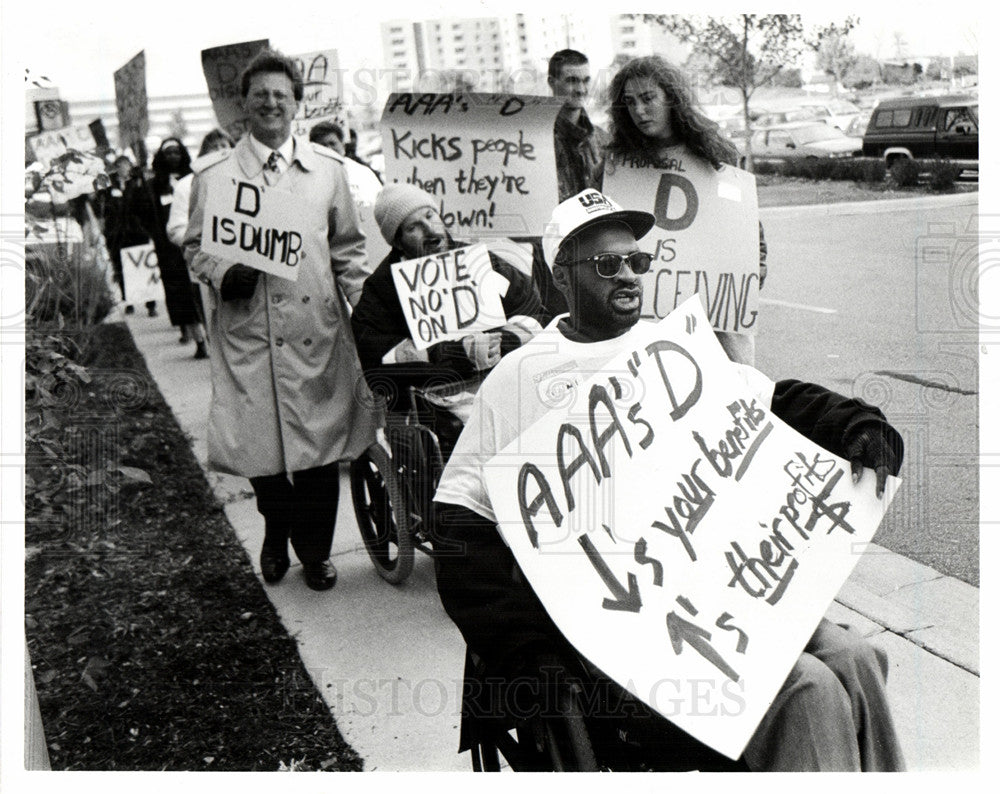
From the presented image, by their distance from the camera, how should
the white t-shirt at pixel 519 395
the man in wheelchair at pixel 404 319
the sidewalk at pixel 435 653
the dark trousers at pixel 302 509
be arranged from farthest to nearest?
the dark trousers at pixel 302 509 → the man in wheelchair at pixel 404 319 → the sidewalk at pixel 435 653 → the white t-shirt at pixel 519 395

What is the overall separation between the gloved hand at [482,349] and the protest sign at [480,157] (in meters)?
0.50

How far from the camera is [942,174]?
377cm

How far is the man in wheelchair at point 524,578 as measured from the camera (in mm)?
2229

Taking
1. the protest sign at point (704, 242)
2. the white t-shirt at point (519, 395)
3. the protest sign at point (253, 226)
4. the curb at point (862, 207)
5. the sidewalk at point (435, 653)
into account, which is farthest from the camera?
the protest sign at point (253, 226)

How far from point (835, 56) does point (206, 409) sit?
4830 mm

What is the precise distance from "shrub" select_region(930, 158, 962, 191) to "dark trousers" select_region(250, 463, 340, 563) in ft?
7.73

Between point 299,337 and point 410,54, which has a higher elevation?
point 410,54

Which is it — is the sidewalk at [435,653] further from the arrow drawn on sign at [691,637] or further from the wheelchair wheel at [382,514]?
the arrow drawn on sign at [691,637]

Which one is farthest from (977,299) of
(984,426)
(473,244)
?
(473,244)

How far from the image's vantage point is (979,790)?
2.88 metres

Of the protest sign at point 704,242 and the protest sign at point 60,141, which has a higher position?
the protest sign at point 60,141

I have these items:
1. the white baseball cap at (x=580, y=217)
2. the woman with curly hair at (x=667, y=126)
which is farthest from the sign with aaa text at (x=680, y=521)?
the woman with curly hair at (x=667, y=126)

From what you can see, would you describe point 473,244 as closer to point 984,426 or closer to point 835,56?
point 835,56

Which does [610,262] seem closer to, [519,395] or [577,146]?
[519,395]
